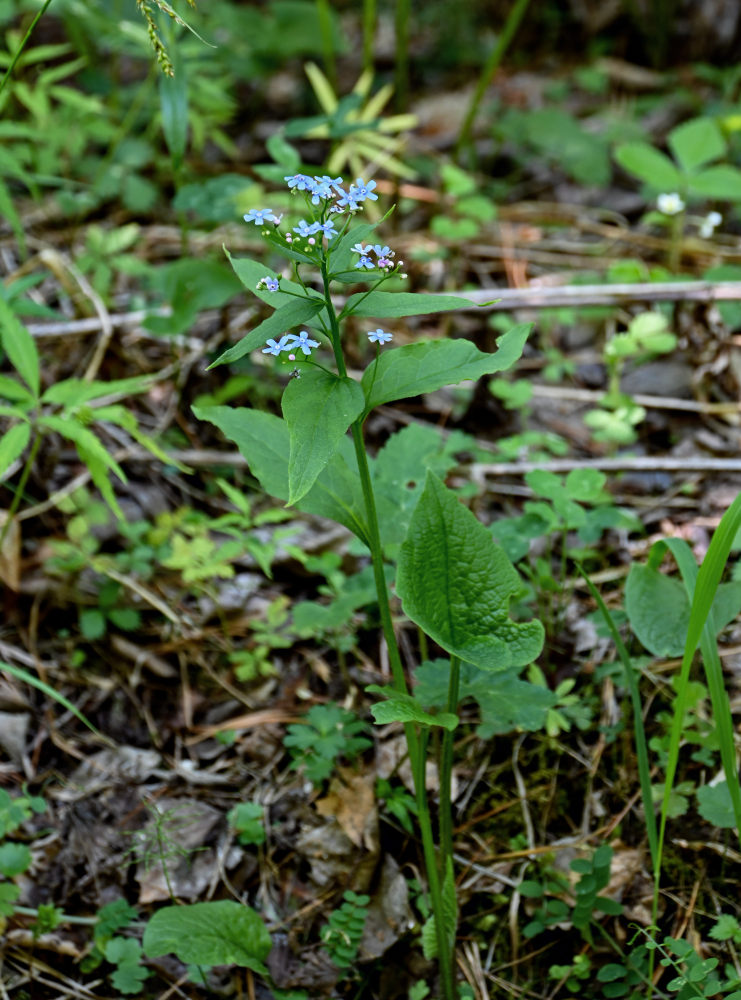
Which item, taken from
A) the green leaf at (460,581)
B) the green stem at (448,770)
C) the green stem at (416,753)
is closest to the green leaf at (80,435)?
the green stem at (416,753)

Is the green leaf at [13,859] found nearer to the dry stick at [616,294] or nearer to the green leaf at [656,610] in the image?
the green leaf at [656,610]

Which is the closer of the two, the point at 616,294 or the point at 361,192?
the point at 361,192

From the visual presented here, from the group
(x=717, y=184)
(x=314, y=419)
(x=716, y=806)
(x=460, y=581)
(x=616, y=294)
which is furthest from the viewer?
(x=717, y=184)

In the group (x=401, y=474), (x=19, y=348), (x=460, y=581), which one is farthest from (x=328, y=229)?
(x=19, y=348)

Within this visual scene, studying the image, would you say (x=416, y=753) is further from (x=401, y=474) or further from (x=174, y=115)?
(x=174, y=115)

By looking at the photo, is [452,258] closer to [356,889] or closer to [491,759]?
[491,759]

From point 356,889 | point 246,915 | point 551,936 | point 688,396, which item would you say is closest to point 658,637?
point 551,936

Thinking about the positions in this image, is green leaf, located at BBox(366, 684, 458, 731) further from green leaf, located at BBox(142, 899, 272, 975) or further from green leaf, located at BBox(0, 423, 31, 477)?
green leaf, located at BBox(0, 423, 31, 477)

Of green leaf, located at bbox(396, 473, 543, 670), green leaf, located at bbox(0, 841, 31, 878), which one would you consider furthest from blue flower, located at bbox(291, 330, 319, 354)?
green leaf, located at bbox(0, 841, 31, 878)
